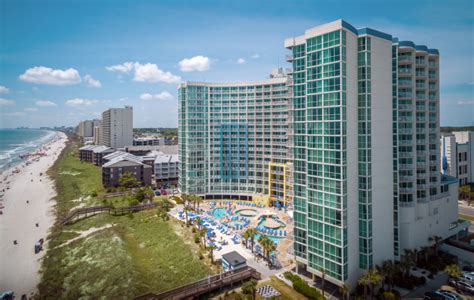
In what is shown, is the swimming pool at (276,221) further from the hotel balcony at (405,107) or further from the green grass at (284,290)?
the hotel balcony at (405,107)

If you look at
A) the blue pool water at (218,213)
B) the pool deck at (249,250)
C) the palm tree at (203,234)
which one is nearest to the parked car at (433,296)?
the pool deck at (249,250)

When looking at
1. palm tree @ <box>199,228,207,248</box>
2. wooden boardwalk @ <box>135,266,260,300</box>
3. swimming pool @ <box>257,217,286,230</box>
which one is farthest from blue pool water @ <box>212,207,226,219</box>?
wooden boardwalk @ <box>135,266,260,300</box>

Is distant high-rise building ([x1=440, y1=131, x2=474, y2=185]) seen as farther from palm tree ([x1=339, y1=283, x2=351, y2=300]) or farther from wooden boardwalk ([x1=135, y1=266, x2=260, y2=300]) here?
wooden boardwalk ([x1=135, y1=266, x2=260, y2=300])

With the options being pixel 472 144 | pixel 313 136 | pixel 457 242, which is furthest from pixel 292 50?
pixel 472 144

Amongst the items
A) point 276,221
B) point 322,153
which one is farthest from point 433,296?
point 276,221

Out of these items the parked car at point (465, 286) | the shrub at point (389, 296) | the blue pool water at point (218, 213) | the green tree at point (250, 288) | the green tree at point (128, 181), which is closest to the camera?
the green tree at point (250, 288)
